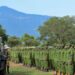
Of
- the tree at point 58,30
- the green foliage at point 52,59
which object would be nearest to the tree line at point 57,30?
the tree at point 58,30

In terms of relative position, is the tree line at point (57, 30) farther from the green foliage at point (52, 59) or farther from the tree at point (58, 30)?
the green foliage at point (52, 59)

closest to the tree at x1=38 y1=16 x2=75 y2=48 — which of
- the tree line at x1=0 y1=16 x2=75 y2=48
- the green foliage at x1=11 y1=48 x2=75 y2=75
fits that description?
the tree line at x1=0 y1=16 x2=75 y2=48

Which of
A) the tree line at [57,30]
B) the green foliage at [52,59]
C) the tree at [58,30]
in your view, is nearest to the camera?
the green foliage at [52,59]

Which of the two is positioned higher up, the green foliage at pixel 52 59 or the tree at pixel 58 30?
the tree at pixel 58 30

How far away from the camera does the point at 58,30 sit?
8900 cm

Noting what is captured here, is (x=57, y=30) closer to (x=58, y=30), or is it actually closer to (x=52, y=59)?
(x=58, y=30)

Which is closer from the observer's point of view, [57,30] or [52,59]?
[52,59]

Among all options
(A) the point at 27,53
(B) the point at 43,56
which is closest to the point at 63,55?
(B) the point at 43,56

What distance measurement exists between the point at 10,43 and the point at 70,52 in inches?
3485

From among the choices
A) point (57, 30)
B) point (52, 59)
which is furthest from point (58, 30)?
point (52, 59)

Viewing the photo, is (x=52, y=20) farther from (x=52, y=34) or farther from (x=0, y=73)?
(x=0, y=73)

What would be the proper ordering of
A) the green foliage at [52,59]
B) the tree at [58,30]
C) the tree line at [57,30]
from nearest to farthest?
1. the green foliage at [52,59]
2. the tree line at [57,30]
3. the tree at [58,30]

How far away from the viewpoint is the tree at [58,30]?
87438 mm

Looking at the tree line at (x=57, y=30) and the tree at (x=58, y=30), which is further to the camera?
the tree at (x=58, y=30)
